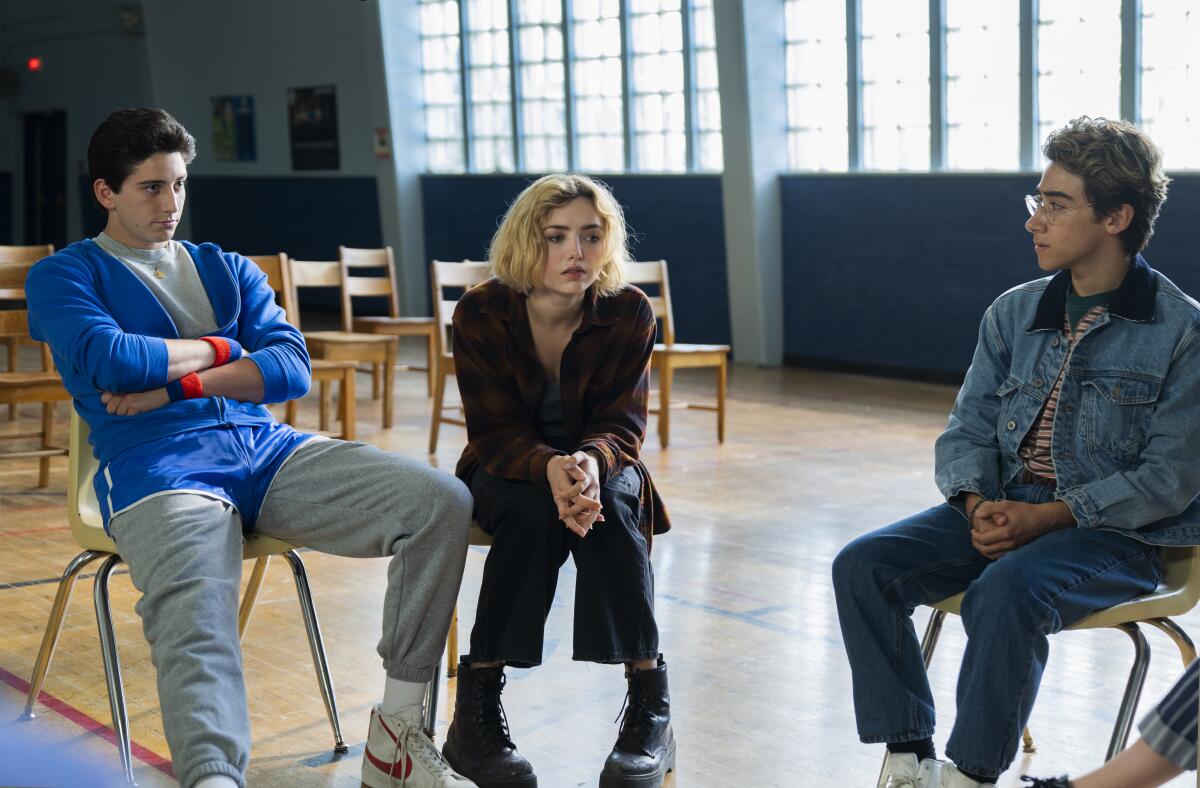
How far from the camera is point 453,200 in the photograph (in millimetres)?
11812

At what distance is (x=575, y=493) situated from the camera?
7.89ft

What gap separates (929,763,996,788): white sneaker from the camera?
206 cm

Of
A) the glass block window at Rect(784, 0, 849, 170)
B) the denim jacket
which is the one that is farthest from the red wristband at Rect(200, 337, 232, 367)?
the glass block window at Rect(784, 0, 849, 170)

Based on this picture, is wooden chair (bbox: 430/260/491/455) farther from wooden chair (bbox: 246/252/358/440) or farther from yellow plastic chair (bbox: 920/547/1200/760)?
yellow plastic chair (bbox: 920/547/1200/760)

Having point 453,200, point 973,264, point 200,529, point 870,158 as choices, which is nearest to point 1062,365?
point 200,529

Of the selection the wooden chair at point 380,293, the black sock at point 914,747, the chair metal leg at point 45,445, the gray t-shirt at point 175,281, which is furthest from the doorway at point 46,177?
the black sock at point 914,747

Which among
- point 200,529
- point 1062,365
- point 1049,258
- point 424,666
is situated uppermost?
point 1049,258

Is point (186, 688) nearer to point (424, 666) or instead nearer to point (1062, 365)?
point (424, 666)

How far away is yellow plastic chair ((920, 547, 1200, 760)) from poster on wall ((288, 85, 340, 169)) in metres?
11.0

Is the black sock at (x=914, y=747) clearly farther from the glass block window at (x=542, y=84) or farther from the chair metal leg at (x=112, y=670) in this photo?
the glass block window at (x=542, y=84)

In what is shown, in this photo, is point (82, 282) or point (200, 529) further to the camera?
point (82, 282)

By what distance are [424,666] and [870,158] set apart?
714 cm

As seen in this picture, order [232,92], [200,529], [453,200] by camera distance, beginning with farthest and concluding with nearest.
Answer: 1. [232,92]
2. [453,200]
3. [200,529]

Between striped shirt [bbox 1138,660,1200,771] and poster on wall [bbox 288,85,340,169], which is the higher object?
poster on wall [bbox 288,85,340,169]
